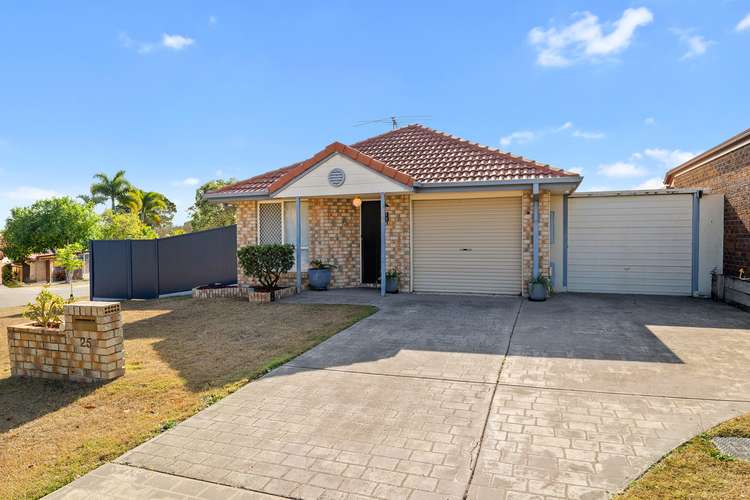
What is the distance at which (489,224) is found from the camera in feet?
36.0

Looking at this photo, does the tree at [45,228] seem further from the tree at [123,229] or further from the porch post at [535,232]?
the porch post at [535,232]

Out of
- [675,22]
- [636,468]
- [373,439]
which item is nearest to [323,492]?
[373,439]

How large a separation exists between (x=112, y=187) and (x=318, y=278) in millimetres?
34882

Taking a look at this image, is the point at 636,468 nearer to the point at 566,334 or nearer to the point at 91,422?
the point at 566,334

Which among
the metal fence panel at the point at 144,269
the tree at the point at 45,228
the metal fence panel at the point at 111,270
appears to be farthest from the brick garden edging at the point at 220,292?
the tree at the point at 45,228

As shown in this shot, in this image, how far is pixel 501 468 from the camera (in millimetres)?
3084

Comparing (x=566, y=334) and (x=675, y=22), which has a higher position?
(x=675, y=22)

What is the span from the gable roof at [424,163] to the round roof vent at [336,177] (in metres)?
0.45

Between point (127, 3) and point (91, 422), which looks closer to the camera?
point (91, 422)

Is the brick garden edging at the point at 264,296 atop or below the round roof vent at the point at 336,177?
below

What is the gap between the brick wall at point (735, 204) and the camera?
32.2 feet

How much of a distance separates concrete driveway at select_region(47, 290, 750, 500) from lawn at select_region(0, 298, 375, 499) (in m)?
0.29

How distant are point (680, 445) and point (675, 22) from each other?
9.88 m

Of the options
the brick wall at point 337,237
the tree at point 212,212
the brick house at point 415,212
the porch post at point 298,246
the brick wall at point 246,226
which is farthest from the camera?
the tree at point 212,212
